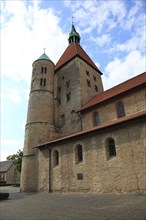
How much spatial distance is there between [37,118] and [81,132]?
9234 mm

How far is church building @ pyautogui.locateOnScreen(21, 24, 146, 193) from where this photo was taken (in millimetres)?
11773

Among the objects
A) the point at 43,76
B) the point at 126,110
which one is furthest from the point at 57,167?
the point at 43,76

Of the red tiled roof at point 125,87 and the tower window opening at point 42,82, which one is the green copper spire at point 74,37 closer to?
the tower window opening at point 42,82

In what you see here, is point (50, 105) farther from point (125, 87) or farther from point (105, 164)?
point (105, 164)

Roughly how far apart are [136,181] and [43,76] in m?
20.6

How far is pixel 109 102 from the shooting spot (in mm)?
18500

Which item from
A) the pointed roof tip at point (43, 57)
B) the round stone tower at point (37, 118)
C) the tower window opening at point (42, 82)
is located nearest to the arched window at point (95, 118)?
the round stone tower at point (37, 118)

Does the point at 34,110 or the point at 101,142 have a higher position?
the point at 34,110

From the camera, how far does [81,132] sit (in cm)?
1505

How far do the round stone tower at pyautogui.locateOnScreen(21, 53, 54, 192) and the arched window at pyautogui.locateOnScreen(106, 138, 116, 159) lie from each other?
30.8ft

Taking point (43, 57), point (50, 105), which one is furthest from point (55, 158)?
point (43, 57)

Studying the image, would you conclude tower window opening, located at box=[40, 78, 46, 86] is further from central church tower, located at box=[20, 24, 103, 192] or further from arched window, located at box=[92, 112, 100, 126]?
arched window, located at box=[92, 112, 100, 126]

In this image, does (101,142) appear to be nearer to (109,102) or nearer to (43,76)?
(109,102)

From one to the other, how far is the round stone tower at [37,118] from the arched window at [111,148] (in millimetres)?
9397
